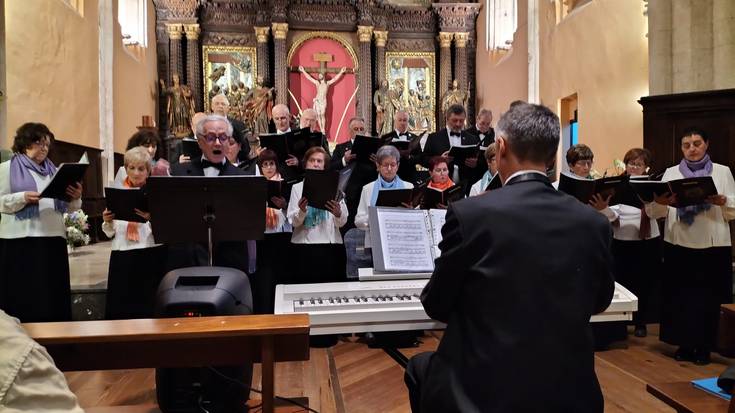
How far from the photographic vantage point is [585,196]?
3982 mm

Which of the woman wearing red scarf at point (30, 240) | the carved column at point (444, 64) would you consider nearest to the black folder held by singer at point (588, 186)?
the woman wearing red scarf at point (30, 240)

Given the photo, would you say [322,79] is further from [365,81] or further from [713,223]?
[713,223]

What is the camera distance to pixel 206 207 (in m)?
2.84

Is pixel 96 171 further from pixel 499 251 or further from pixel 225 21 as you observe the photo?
pixel 499 251

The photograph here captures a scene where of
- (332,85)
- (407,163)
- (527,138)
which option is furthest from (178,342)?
(332,85)

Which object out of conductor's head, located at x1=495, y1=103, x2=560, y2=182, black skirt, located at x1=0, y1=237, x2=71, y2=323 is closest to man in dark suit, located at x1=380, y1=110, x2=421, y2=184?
black skirt, located at x1=0, y1=237, x2=71, y2=323

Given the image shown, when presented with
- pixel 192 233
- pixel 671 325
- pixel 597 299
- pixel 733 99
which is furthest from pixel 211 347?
pixel 733 99

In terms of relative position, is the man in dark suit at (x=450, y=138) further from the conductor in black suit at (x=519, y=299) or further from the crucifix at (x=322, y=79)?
the crucifix at (x=322, y=79)

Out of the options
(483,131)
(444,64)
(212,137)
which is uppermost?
(444,64)

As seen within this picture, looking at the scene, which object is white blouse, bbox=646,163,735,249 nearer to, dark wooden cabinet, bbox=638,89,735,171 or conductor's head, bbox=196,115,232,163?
dark wooden cabinet, bbox=638,89,735,171

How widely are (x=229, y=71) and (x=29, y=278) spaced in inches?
398

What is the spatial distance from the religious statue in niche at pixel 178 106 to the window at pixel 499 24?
681cm

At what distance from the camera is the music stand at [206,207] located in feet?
9.17

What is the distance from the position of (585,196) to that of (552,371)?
2647 mm
